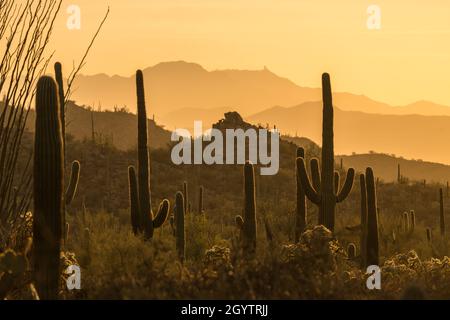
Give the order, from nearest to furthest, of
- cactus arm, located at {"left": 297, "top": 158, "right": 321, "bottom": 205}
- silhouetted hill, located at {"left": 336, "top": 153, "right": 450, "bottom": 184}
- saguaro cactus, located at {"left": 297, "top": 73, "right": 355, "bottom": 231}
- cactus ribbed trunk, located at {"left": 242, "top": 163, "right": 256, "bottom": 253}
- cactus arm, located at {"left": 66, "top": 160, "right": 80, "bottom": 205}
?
cactus ribbed trunk, located at {"left": 242, "top": 163, "right": 256, "bottom": 253} → cactus arm, located at {"left": 66, "top": 160, "right": 80, "bottom": 205} → saguaro cactus, located at {"left": 297, "top": 73, "right": 355, "bottom": 231} → cactus arm, located at {"left": 297, "top": 158, "right": 321, "bottom": 205} → silhouetted hill, located at {"left": 336, "top": 153, "right": 450, "bottom": 184}

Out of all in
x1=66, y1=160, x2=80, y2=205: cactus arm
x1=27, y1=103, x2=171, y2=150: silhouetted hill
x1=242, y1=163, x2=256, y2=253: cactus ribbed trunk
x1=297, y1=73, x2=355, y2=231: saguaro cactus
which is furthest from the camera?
x1=27, y1=103, x2=171, y2=150: silhouetted hill

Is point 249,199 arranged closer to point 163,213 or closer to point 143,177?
point 163,213

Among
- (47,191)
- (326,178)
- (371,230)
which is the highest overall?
(326,178)

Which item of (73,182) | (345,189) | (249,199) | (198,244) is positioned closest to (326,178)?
(345,189)

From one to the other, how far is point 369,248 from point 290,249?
8099 mm

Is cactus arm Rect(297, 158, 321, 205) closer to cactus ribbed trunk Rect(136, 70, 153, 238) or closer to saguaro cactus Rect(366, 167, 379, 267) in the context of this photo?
saguaro cactus Rect(366, 167, 379, 267)

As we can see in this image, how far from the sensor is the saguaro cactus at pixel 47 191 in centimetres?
891

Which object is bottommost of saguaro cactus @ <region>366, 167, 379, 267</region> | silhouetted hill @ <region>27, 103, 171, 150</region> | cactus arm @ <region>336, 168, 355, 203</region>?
saguaro cactus @ <region>366, 167, 379, 267</region>

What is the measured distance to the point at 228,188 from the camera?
4800 centimetres

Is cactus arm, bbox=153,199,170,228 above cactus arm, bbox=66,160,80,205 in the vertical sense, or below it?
below

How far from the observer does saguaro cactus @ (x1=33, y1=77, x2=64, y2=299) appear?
8.91 meters

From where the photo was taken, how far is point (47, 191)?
8.91 m

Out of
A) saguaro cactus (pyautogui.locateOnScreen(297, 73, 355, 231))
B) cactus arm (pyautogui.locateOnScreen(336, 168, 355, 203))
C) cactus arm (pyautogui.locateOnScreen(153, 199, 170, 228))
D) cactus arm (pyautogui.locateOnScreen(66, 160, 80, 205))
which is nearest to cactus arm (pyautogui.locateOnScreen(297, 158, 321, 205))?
saguaro cactus (pyautogui.locateOnScreen(297, 73, 355, 231))
